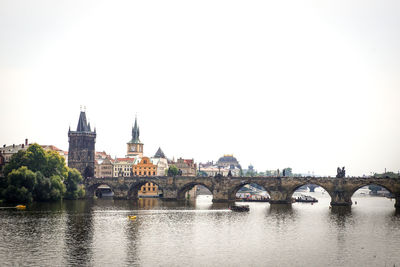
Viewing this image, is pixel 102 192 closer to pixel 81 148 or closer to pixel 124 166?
pixel 81 148

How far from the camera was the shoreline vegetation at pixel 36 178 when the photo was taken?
99688mm

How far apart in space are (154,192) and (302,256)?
122031 millimetres

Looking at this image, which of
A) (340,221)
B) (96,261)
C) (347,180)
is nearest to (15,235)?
(96,261)

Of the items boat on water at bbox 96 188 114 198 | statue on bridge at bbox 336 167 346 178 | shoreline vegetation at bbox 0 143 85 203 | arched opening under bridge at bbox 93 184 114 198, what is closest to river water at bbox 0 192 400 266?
shoreline vegetation at bbox 0 143 85 203

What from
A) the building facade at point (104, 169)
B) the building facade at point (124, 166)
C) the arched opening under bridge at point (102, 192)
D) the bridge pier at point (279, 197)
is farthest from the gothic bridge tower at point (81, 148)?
the bridge pier at point (279, 197)

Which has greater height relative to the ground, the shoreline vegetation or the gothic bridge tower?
the gothic bridge tower

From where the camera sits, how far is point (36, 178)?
104125mm

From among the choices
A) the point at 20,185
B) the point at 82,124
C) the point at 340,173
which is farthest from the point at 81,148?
the point at 340,173

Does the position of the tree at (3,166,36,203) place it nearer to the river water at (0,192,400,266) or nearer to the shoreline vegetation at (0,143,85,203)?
the shoreline vegetation at (0,143,85,203)

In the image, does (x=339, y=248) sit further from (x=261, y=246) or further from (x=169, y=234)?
(x=169, y=234)

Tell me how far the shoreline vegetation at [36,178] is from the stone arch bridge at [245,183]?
59.3 ft

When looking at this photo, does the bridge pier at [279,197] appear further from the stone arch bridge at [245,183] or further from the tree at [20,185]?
the tree at [20,185]

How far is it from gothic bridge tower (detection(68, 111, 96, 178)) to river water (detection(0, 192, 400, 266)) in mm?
80281

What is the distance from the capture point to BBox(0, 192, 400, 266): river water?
47156 mm
